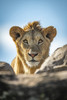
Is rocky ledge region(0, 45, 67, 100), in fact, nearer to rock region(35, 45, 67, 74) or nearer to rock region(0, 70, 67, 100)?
rock region(0, 70, 67, 100)

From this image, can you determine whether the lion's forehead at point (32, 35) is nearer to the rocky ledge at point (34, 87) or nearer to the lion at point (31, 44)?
the lion at point (31, 44)

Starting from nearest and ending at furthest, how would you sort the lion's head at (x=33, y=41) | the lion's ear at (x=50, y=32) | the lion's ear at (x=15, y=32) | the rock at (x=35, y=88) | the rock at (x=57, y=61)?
the rock at (x=35, y=88), the rock at (x=57, y=61), the lion's head at (x=33, y=41), the lion's ear at (x=15, y=32), the lion's ear at (x=50, y=32)

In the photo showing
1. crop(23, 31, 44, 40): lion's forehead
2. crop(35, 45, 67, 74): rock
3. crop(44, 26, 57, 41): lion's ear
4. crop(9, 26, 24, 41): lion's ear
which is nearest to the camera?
crop(35, 45, 67, 74): rock

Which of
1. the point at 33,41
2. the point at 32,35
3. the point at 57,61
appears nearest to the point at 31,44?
the point at 33,41

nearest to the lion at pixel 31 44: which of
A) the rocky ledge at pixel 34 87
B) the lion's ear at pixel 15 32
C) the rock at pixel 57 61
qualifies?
the lion's ear at pixel 15 32

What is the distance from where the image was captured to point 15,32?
13250mm

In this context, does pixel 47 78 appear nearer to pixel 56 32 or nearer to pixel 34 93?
pixel 34 93

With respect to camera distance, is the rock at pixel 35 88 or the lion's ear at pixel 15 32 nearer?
the rock at pixel 35 88

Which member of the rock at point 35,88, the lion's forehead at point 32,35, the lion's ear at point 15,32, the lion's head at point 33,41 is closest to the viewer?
the rock at point 35,88

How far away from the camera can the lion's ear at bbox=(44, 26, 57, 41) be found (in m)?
13.3

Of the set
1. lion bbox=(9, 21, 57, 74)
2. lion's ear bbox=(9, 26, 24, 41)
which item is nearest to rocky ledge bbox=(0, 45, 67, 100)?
lion bbox=(9, 21, 57, 74)

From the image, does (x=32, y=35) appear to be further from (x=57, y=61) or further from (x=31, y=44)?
(x=57, y=61)

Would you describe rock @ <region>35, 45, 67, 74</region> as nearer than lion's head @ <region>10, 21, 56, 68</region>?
Yes

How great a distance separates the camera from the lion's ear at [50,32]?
13.3m
